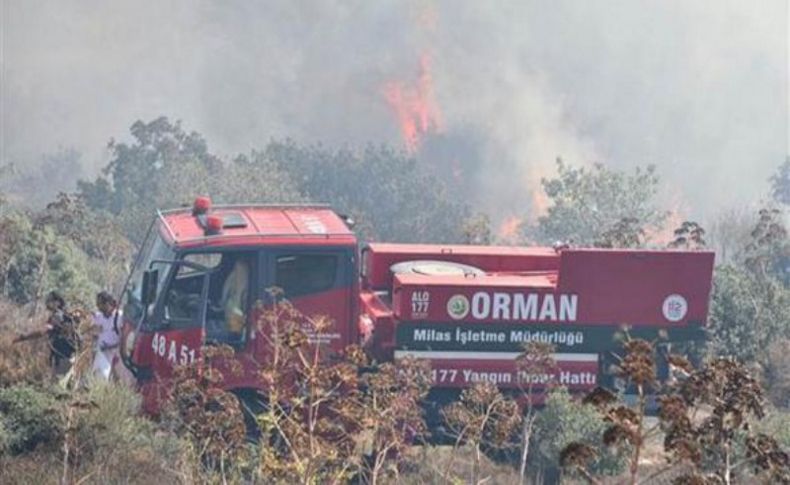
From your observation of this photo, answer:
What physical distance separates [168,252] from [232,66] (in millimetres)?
55939

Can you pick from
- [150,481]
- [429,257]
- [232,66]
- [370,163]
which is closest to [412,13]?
[232,66]

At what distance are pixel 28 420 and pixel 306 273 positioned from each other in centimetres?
314

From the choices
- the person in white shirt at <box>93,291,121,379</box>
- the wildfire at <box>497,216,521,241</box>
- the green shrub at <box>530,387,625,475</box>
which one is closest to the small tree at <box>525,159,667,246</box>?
the wildfire at <box>497,216,521,241</box>

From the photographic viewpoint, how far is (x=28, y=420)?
10.3 m

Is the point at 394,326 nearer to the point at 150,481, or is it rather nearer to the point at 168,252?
the point at 168,252

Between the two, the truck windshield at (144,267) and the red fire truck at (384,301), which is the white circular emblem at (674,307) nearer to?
the red fire truck at (384,301)

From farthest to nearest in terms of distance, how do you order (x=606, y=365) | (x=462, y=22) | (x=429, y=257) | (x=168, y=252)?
(x=462, y=22), (x=429, y=257), (x=606, y=365), (x=168, y=252)

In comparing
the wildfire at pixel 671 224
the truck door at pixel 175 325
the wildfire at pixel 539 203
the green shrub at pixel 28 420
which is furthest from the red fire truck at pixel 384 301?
the wildfire at pixel 539 203

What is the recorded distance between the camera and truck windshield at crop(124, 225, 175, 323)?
38.2 ft

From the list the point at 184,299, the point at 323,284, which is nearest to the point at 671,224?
the point at 323,284

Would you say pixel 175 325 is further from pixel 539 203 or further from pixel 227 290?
pixel 539 203

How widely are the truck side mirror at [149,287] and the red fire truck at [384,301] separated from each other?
15 mm

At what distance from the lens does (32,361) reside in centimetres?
1198

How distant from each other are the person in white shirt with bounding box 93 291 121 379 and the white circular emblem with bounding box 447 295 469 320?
3.70 meters
